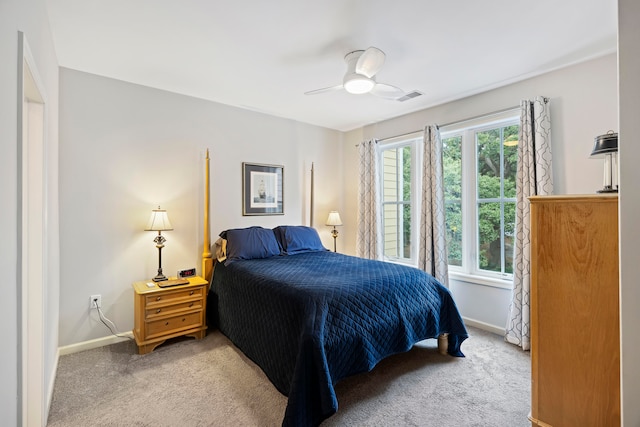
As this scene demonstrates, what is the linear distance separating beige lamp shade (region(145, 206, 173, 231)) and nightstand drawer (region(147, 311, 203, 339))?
2.73 ft

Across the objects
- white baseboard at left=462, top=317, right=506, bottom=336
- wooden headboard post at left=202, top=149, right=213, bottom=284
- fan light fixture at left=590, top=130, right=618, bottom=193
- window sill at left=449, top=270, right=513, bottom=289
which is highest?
fan light fixture at left=590, top=130, right=618, bottom=193

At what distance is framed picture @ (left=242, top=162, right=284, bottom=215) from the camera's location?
3.68m

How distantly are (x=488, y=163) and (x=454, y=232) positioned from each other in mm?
856

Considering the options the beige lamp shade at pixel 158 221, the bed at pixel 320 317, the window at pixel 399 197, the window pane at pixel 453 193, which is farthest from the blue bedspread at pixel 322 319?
the window at pixel 399 197

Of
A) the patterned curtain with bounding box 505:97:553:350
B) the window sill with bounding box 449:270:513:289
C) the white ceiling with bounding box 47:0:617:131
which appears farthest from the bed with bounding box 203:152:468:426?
the white ceiling with bounding box 47:0:617:131

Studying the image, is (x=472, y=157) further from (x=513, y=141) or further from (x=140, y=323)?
(x=140, y=323)

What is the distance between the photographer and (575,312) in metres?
1.42

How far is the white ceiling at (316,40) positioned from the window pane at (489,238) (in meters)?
1.29

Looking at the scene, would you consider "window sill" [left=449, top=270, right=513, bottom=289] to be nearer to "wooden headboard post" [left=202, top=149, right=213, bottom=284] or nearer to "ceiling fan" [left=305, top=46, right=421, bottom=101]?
"ceiling fan" [left=305, top=46, right=421, bottom=101]

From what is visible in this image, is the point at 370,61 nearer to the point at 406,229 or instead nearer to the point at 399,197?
the point at 399,197

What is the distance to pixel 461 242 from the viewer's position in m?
3.45

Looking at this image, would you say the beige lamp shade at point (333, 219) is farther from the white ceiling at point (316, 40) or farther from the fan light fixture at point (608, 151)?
the fan light fixture at point (608, 151)

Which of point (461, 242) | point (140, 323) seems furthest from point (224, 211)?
point (461, 242)
